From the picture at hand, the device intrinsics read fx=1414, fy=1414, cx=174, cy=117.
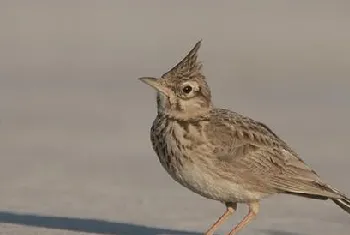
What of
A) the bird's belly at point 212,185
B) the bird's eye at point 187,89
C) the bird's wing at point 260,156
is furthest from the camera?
the bird's eye at point 187,89

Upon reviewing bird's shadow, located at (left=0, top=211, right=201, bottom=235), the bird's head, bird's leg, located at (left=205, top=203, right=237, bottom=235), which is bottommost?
bird's shadow, located at (left=0, top=211, right=201, bottom=235)

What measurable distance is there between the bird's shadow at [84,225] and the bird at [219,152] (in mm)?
461

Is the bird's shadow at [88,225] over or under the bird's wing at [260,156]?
under

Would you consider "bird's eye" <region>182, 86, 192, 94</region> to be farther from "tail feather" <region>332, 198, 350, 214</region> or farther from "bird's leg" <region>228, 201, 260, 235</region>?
"tail feather" <region>332, 198, 350, 214</region>

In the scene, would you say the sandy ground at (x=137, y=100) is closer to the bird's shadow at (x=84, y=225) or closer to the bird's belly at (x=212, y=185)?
the bird's shadow at (x=84, y=225)

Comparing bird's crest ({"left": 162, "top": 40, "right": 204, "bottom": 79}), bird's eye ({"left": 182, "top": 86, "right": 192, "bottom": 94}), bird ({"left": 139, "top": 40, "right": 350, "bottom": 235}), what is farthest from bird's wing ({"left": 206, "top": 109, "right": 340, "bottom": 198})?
bird's crest ({"left": 162, "top": 40, "right": 204, "bottom": 79})

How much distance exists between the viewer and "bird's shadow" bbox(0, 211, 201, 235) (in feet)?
35.5

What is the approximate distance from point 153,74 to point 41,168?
19.4ft

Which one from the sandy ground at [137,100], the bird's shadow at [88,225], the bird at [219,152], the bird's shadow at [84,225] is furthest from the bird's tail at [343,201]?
the bird's shadow at [84,225]

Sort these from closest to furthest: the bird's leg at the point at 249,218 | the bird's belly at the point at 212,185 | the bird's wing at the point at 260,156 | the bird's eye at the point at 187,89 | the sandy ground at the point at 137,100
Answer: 1. the bird's belly at the point at 212,185
2. the bird's leg at the point at 249,218
3. the bird's wing at the point at 260,156
4. the bird's eye at the point at 187,89
5. the sandy ground at the point at 137,100

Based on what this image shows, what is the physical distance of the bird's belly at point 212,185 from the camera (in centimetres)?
1044

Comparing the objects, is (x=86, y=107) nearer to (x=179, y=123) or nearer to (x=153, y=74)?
(x=153, y=74)

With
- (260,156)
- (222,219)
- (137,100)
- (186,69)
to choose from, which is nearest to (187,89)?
(186,69)

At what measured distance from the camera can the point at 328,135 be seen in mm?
15266
